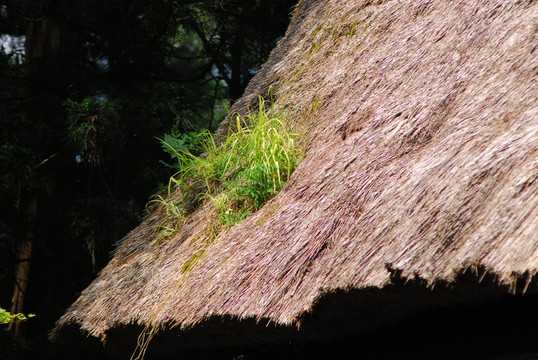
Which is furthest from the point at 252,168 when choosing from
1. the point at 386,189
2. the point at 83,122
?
the point at 83,122

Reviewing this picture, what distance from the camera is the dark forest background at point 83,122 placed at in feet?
21.8

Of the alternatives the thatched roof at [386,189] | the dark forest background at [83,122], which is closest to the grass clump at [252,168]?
the thatched roof at [386,189]

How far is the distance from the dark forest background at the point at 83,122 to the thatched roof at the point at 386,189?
3.43 m

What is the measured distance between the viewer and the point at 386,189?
6.05ft

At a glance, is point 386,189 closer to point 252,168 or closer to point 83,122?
point 252,168

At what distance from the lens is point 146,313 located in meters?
2.74

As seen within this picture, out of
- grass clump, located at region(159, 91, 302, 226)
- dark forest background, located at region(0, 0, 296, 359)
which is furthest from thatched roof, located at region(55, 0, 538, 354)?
dark forest background, located at region(0, 0, 296, 359)

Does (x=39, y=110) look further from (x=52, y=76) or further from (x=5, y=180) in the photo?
(x=5, y=180)

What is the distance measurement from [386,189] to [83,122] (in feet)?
17.4

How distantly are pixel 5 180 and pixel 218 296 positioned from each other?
493 centimetres

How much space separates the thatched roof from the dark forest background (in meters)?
3.43

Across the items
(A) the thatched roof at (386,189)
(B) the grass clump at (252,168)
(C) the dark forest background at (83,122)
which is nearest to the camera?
(A) the thatched roof at (386,189)

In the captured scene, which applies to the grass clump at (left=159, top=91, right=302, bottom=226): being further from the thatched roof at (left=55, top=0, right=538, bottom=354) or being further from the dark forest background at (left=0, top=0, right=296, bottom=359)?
the dark forest background at (left=0, top=0, right=296, bottom=359)

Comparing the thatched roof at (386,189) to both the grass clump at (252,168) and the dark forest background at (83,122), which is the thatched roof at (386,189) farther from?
the dark forest background at (83,122)
